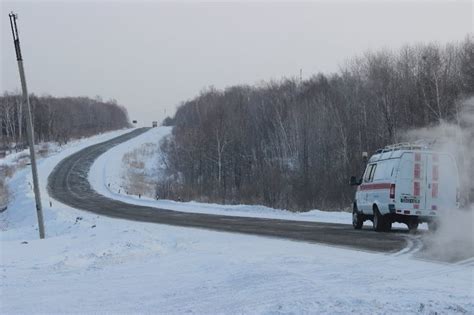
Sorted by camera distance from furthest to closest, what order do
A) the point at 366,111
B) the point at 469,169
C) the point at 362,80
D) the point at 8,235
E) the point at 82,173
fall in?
the point at 82,173 → the point at 362,80 → the point at 366,111 → the point at 8,235 → the point at 469,169

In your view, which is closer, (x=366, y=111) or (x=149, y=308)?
(x=149, y=308)

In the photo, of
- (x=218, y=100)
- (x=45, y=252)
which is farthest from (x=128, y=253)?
(x=218, y=100)

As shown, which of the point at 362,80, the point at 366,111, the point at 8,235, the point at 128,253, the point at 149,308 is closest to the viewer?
the point at 149,308

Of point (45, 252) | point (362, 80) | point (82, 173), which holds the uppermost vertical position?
point (362, 80)

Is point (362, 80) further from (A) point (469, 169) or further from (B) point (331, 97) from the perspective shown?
(A) point (469, 169)

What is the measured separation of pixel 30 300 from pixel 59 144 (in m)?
101

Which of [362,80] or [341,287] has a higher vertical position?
[362,80]

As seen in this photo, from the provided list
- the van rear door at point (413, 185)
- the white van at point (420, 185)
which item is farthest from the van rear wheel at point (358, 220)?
the van rear door at point (413, 185)

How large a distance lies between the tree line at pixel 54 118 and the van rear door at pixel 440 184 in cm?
8446

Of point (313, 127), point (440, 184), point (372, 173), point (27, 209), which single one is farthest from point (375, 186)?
point (313, 127)

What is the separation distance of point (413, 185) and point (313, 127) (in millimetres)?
52671

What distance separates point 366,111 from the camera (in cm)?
6219

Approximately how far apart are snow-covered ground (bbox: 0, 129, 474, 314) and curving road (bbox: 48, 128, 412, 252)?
1529 millimetres

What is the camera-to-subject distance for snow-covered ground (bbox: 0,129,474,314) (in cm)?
748
